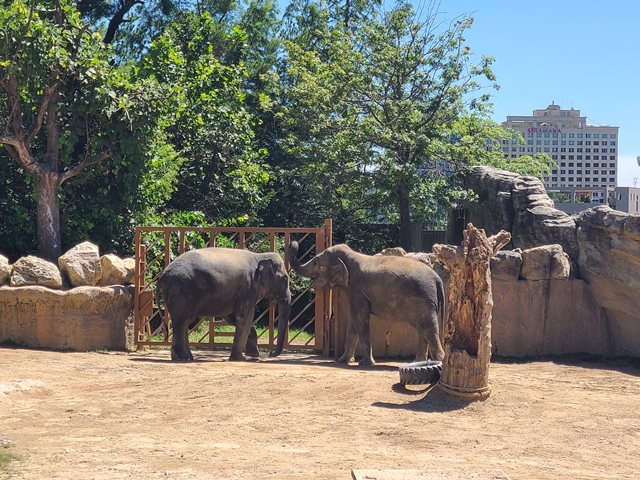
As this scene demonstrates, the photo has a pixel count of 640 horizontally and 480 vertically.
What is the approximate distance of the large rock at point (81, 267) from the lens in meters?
12.9

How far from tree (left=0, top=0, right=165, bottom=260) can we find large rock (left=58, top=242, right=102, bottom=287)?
6.70 feet

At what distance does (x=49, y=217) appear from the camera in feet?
48.6

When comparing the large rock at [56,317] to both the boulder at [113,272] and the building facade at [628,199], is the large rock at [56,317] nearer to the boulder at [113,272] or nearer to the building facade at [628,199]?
the boulder at [113,272]

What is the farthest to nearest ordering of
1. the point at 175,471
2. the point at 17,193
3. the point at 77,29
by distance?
the point at 17,193
the point at 77,29
the point at 175,471

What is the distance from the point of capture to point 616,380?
1141 cm

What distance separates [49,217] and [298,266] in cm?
479

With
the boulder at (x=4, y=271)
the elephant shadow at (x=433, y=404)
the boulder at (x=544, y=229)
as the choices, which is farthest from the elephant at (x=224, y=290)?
the boulder at (x=544, y=229)

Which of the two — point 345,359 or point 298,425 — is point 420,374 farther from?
point 345,359

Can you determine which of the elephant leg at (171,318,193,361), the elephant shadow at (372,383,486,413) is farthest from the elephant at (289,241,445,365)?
the elephant shadow at (372,383,486,413)

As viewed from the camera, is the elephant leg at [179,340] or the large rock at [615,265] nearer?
the elephant leg at [179,340]

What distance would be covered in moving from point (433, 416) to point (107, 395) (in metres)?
3.60

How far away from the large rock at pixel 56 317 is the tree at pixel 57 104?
6.99ft

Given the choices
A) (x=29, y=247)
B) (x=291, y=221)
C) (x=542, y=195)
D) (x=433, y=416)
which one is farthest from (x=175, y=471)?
(x=291, y=221)

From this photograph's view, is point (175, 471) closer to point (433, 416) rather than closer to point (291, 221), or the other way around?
point (433, 416)
